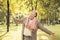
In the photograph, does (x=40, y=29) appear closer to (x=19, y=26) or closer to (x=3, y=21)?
(x=19, y=26)

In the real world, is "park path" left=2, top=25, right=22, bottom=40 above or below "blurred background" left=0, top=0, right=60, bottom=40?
below

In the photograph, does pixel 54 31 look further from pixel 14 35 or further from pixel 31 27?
pixel 14 35

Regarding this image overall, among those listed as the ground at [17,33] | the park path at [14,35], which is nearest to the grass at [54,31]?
the ground at [17,33]

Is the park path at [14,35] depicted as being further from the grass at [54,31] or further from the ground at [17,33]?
the grass at [54,31]

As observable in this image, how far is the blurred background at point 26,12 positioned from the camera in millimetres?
1969

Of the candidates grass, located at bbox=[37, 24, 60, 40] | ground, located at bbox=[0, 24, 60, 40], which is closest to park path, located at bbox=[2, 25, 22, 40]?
ground, located at bbox=[0, 24, 60, 40]

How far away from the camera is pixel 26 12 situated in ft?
6.45

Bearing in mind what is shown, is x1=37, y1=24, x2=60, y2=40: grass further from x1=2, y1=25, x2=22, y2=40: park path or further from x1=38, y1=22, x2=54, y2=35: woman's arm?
x1=2, y1=25, x2=22, y2=40: park path

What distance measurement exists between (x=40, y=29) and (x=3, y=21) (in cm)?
43

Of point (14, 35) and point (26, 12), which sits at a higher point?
point (26, 12)

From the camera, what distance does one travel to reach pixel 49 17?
1.99 meters

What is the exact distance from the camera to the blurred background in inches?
77.5

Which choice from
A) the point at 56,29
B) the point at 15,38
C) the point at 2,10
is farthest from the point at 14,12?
the point at 56,29

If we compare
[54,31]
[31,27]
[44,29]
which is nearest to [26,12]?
[31,27]
